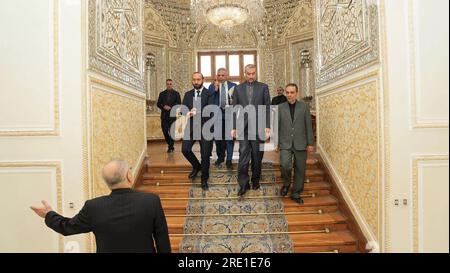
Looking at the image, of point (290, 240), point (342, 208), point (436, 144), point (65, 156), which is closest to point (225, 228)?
point (290, 240)

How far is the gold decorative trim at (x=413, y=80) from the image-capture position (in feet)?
9.58

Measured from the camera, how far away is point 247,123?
4113mm

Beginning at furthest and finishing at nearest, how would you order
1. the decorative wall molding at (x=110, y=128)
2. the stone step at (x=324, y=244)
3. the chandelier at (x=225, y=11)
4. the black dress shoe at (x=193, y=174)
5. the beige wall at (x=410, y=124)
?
the chandelier at (x=225, y=11) < the black dress shoe at (x=193, y=174) < the stone step at (x=324, y=244) < the decorative wall molding at (x=110, y=128) < the beige wall at (x=410, y=124)

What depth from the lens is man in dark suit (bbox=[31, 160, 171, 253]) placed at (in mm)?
1788

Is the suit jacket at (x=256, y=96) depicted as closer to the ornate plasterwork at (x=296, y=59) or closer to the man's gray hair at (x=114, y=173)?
the man's gray hair at (x=114, y=173)

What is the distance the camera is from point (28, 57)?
3068 mm

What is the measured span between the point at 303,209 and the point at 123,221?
269cm

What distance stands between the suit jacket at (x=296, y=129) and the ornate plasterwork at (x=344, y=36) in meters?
0.66

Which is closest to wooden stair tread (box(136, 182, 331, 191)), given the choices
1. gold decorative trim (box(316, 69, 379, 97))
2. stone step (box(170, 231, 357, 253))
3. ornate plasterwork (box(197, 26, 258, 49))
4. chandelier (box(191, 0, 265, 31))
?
stone step (box(170, 231, 357, 253))

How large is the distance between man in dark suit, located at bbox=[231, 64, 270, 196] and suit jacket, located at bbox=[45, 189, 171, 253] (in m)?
2.35

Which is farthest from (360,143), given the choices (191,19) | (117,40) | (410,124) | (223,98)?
(191,19)

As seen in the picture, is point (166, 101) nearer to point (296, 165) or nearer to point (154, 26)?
point (296, 165)

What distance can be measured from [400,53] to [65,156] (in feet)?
10.2

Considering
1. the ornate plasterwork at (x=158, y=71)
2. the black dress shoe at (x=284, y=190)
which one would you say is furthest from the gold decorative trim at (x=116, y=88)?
the ornate plasterwork at (x=158, y=71)
